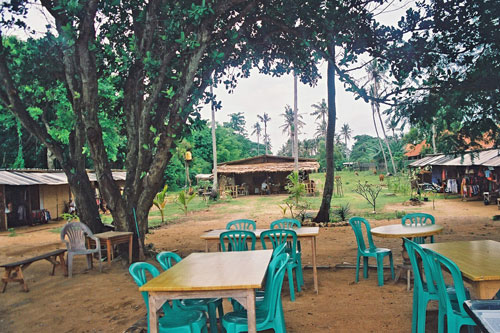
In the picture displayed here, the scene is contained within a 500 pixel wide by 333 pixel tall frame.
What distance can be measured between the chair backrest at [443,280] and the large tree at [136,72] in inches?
198

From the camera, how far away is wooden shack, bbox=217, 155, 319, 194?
29.5 m

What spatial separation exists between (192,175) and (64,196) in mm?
21627

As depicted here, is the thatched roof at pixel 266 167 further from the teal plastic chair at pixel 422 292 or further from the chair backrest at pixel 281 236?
the teal plastic chair at pixel 422 292

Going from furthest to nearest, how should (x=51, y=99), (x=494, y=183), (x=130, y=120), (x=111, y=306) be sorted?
(x=494, y=183)
(x=51, y=99)
(x=130, y=120)
(x=111, y=306)

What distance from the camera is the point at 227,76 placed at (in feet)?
33.2

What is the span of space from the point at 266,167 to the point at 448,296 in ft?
86.9

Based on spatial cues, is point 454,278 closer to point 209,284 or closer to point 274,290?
point 274,290

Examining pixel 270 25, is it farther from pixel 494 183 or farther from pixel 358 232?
pixel 494 183

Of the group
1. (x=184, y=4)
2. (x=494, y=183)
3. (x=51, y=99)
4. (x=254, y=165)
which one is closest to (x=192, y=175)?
(x=254, y=165)

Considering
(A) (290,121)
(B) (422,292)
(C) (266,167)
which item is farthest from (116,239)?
(A) (290,121)

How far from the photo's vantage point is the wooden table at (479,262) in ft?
9.32

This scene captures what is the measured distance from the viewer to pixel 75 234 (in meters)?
7.42

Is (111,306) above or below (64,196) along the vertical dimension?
below

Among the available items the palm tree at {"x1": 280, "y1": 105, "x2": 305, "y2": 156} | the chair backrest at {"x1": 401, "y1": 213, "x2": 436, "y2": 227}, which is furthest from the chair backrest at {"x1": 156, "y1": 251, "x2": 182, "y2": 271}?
the palm tree at {"x1": 280, "y1": 105, "x2": 305, "y2": 156}
